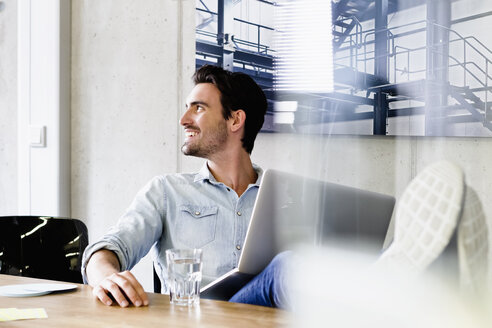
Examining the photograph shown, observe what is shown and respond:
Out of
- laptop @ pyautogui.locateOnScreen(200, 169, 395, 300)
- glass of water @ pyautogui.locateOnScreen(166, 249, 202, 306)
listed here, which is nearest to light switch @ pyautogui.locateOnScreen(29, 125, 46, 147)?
glass of water @ pyautogui.locateOnScreen(166, 249, 202, 306)

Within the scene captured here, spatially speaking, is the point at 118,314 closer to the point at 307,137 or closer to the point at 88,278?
the point at 88,278

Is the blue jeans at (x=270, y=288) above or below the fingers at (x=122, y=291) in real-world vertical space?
above

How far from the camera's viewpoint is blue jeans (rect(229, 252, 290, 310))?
34 cm

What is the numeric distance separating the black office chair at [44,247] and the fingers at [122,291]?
30.6 inches

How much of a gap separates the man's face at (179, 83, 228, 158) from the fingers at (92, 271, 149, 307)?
80 cm

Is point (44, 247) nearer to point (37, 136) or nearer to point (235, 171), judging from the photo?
point (235, 171)

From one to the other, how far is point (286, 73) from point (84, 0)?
111 inches

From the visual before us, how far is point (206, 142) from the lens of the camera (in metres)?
1.69

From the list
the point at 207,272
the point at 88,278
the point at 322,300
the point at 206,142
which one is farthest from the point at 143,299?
the point at 206,142

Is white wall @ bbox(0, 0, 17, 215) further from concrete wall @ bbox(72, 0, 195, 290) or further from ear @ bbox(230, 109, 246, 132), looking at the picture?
ear @ bbox(230, 109, 246, 132)

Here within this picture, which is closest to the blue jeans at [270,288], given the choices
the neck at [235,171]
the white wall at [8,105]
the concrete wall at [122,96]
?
the neck at [235,171]

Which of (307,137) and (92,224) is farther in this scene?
(92,224)

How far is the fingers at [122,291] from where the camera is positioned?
0.89 metres

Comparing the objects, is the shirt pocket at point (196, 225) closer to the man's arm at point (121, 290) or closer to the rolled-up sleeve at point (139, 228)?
the rolled-up sleeve at point (139, 228)
